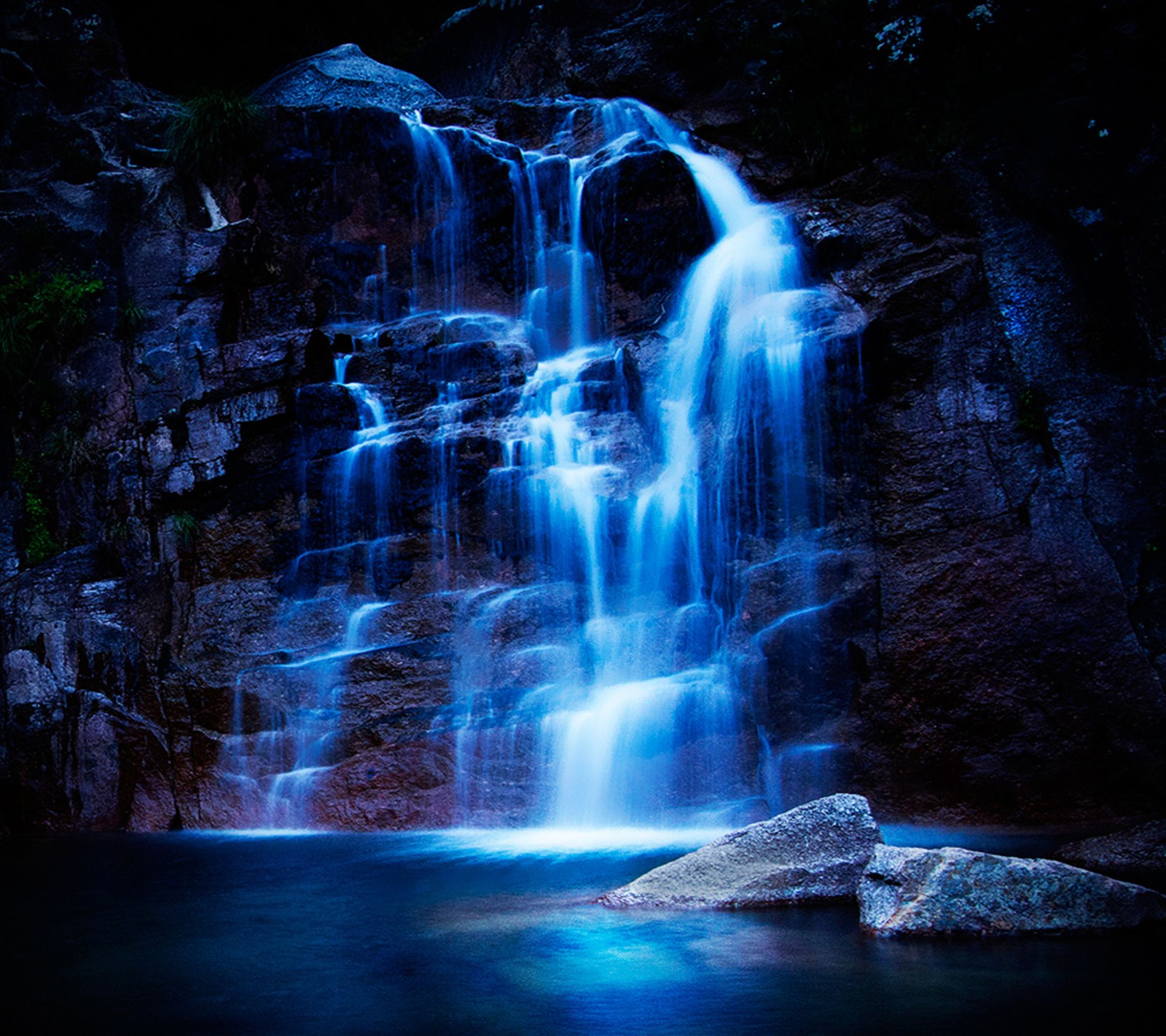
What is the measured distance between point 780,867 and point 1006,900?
1.27 metres

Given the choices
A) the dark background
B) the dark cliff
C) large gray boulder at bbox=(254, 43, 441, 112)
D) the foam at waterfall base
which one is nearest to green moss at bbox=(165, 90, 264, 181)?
the dark cliff

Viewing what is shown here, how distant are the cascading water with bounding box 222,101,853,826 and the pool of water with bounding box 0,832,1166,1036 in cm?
198

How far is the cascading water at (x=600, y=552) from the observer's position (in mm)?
8914

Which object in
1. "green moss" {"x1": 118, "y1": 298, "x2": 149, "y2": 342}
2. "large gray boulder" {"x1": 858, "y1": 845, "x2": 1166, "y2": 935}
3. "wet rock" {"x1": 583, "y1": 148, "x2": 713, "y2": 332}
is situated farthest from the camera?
"green moss" {"x1": 118, "y1": 298, "x2": 149, "y2": 342}

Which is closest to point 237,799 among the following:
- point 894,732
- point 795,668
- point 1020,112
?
point 795,668

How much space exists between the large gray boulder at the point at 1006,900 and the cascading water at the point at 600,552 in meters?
3.56

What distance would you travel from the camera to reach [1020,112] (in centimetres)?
1045

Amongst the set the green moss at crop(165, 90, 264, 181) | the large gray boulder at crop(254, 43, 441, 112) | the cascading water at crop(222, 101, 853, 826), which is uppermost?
the large gray boulder at crop(254, 43, 441, 112)

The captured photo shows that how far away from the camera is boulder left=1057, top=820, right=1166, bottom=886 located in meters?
5.94

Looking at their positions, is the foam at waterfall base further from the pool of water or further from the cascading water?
the pool of water

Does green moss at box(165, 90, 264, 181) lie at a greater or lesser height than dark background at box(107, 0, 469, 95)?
lesser

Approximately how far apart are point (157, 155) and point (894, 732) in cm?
1428

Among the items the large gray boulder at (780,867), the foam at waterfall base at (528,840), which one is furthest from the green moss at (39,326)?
the large gray boulder at (780,867)

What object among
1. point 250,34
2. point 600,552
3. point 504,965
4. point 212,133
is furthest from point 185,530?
point 250,34
